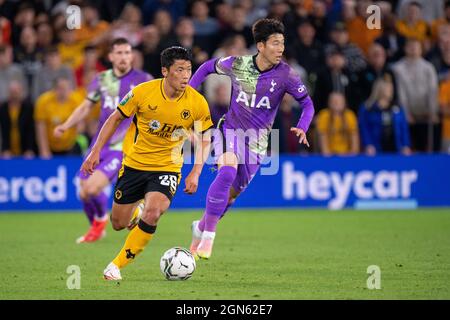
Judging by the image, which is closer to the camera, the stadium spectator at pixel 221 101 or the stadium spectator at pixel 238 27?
the stadium spectator at pixel 221 101

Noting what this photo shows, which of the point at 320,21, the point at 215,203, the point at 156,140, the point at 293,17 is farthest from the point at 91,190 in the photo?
the point at 320,21

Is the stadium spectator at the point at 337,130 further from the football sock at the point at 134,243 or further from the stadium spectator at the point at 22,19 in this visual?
the football sock at the point at 134,243

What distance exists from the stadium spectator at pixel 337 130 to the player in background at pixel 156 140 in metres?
8.39

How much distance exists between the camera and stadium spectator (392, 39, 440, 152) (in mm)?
18484

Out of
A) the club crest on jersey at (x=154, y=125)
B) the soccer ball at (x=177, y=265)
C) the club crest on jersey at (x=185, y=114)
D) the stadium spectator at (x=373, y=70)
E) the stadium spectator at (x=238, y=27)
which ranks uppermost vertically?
the stadium spectator at (x=238, y=27)

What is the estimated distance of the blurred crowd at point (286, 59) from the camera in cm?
1817

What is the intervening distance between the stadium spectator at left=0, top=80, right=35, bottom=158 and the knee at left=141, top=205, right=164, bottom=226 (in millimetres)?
8825

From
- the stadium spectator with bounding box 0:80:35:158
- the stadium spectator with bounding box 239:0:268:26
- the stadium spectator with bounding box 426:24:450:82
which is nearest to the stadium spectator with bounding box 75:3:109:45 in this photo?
the stadium spectator with bounding box 0:80:35:158

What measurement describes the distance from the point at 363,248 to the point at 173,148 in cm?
334

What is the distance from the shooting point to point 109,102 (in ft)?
43.4

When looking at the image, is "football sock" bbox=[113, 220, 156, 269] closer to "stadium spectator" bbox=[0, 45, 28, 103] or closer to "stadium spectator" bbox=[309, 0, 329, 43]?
"stadium spectator" bbox=[0, 45, 28, 103]

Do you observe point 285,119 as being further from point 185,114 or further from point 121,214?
point 185,114

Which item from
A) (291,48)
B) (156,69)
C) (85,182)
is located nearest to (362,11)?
(291,48)

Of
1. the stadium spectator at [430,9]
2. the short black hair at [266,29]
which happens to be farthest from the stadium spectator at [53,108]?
the short black hair at [266,29]
